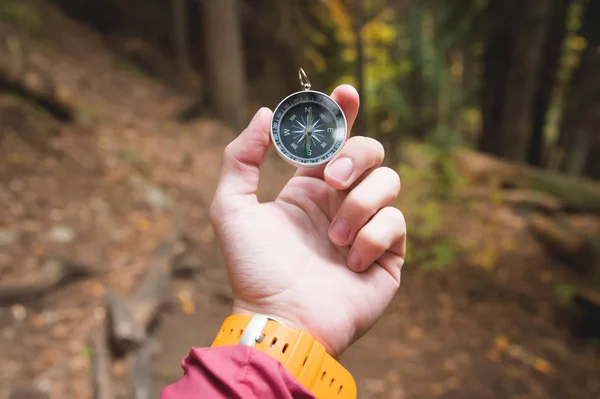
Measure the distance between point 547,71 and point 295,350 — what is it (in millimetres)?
7387

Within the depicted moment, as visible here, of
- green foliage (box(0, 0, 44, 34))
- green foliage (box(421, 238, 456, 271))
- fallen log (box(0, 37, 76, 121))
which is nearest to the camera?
fallen log (box(0, 37, 76, 121))

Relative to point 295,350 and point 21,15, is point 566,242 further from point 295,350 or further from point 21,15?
point 21,15

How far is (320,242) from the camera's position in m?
1.63

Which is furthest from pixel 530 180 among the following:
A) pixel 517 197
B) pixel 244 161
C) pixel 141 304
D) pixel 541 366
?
pixel 244 161

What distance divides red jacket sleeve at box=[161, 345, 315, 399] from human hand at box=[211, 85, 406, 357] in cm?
26

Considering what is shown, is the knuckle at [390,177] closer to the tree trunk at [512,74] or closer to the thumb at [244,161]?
the thumb at [244,161]

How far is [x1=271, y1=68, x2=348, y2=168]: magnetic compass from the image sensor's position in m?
1.56

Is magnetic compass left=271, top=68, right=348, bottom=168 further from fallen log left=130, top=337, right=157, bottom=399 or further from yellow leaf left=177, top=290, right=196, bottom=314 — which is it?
yellow leaf left=177, top=290, right=196, bottom=314

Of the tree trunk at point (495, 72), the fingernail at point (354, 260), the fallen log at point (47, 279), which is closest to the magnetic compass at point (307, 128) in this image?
the fingernail at point (354, 260)

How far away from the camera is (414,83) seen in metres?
10.0

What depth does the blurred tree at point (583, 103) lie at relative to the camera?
12.1ft

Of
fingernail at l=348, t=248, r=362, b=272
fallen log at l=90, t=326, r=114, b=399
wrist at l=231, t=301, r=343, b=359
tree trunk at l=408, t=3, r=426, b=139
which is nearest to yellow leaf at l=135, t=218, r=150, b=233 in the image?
fallen log at l=90, t=326, r=114, b=399

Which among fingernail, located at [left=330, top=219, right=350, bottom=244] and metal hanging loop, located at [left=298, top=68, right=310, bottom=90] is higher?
metal hanging loop, located at [left=298, top=68, right=310, bottom=90]

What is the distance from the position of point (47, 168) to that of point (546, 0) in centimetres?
668
